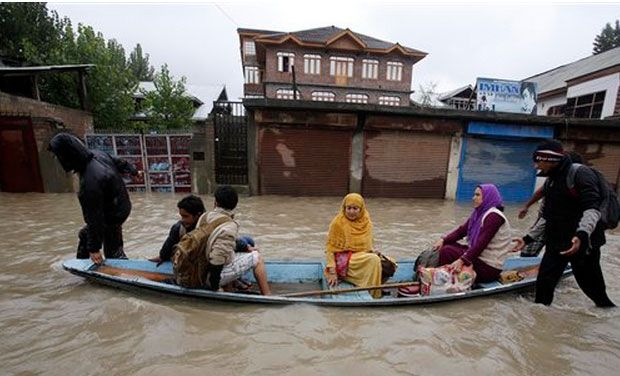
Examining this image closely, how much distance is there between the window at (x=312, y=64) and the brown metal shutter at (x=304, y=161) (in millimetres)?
18321

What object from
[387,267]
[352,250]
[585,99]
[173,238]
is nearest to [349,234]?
[352,250]

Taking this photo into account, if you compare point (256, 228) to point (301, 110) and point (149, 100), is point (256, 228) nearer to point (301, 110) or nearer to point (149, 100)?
point (301, 110)

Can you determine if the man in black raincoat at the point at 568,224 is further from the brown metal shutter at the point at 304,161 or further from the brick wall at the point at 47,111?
the brick wall at the point at 47,111

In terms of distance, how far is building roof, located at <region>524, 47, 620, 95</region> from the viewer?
18795mm

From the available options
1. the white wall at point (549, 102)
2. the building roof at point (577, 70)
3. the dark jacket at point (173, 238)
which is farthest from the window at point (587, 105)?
the dark jacket at point (173, 238)

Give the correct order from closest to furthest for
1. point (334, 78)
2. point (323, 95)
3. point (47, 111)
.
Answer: point (47, 111) → point (334, 78) → point (323, 95)

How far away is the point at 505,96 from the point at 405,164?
459cm

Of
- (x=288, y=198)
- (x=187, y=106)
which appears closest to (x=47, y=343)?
(x=288, y=198)

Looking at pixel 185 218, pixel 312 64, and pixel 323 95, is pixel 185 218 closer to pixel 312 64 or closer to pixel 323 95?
pixel 323 95

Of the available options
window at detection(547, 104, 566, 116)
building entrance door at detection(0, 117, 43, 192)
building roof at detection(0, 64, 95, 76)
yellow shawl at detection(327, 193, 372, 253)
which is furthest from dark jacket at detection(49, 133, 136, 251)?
window at detection(547, 104, 566, 116)

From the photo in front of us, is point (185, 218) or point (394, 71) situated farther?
point (394, 71)

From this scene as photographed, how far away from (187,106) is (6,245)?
20.9 metres

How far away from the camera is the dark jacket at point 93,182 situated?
11.3ft

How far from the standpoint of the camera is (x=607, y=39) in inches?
1786
